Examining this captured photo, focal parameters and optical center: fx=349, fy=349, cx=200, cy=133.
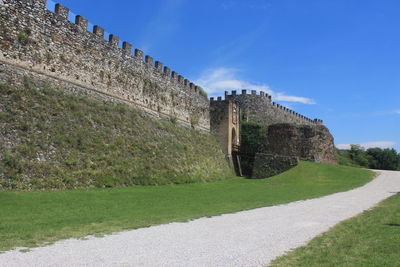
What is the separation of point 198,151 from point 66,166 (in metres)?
14.4

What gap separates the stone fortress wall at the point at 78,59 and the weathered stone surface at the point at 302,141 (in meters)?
15.5

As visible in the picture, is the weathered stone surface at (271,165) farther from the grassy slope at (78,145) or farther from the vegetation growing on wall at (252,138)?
the grassy slope at (78,145)

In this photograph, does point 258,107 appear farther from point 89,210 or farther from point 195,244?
point 195,244

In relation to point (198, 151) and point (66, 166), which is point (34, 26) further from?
point (198, 151)

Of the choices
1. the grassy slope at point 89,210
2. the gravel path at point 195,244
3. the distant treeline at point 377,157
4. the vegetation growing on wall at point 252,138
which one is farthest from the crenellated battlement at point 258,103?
the gravel path at point 195,244

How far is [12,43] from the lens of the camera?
1568 centimetres

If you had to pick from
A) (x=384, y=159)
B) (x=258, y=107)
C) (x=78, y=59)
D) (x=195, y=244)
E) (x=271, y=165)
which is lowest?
(x=195, y=244)

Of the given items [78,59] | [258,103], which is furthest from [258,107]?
[78,59]

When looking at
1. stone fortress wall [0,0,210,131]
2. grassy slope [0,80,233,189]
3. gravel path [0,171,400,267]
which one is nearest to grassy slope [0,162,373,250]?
gravel path [0,171,400,267]

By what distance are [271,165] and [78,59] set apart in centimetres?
2107

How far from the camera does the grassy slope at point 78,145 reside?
13344 mm

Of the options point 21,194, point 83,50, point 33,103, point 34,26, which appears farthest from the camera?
point 83,50

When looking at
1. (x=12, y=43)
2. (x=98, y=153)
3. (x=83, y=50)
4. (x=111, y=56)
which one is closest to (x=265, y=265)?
(x=98, y=153)

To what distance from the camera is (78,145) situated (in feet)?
53.0
